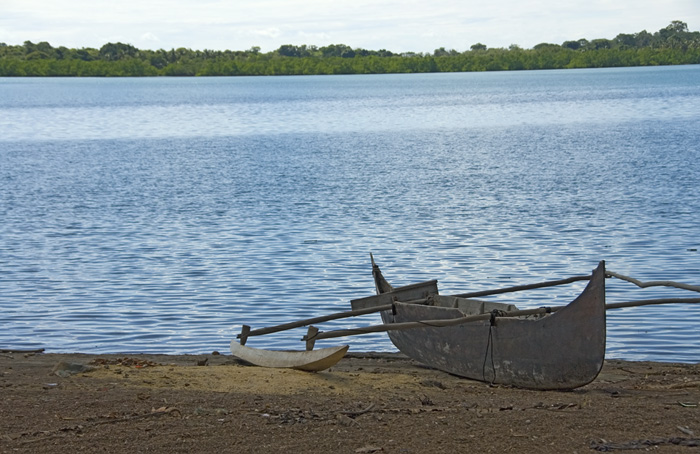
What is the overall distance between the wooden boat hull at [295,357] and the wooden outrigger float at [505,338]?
2 centimetres

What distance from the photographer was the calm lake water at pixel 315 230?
13.6 meters

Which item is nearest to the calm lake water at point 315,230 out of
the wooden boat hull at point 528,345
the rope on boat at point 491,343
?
the wooden boat hull at point 528,345

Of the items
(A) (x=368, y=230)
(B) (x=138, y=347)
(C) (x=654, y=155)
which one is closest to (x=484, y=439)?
(B) (x=138, y=347)

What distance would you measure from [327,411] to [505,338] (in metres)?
2.43

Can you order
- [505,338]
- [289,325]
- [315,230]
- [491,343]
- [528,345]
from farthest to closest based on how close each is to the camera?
[315,230]
[289,325]
[491,343]
[505,338]
[528,345]

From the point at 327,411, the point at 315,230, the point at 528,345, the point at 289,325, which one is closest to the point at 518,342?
the point at 528,345

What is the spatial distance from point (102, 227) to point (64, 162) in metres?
20.9

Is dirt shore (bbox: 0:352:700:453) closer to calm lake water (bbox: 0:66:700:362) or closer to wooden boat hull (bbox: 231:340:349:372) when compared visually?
wooden boat hull (bbox: 231:340:349:372)

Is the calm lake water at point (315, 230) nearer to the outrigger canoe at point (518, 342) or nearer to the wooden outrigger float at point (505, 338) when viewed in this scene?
the wooden outrigger float at point (505, 338)

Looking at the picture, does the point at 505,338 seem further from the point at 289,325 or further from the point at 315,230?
the point at 315,230

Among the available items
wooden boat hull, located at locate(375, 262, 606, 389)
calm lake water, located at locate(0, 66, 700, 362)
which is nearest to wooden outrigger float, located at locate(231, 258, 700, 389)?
wooden boat hull, located at locate(375, 262, 606, 389)

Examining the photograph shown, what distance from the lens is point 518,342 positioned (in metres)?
9.28

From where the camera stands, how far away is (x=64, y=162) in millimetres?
42219

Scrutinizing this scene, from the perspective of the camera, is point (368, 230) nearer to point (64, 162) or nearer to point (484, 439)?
point (484, 439)
